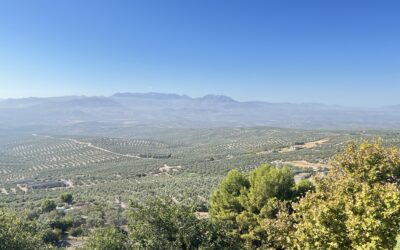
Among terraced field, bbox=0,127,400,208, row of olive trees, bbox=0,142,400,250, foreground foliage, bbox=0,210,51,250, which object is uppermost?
row of olive trees, bbox=0,142,400,250

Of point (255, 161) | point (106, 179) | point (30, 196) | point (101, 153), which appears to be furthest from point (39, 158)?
point (255, 161)

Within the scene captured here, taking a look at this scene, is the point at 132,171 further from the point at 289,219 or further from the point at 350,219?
the point at 350,219

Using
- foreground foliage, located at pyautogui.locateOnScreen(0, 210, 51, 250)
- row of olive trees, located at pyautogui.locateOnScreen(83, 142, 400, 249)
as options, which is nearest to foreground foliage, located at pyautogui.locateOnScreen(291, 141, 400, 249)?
row of olive trees, located at pyautogui.locateOnScreen(83, 142, 400, 249)

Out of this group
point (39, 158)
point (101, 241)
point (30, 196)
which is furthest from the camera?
point (39, 158)

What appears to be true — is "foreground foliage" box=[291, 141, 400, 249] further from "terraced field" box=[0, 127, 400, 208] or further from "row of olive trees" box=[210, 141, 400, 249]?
"terraced field" box=[0, 127, 400, 208]

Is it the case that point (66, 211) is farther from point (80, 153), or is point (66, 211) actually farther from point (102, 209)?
point (80, 153)

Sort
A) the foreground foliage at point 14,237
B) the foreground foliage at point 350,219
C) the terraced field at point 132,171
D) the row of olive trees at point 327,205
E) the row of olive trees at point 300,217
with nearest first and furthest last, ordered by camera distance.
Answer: the foreground foliage at point 350,219 < the row of olive trees at point 327,205 < the row of olive trees at point 300,217 < the foreground foliage at point 14,237 < the terraced field at point 132,171

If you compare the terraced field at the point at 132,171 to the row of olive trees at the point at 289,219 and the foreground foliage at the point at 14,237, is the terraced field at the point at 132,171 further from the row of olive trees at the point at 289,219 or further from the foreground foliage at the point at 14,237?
the foreground foliage at the point at 14,237

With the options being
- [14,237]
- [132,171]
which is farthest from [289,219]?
[132,171]

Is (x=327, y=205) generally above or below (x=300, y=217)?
above

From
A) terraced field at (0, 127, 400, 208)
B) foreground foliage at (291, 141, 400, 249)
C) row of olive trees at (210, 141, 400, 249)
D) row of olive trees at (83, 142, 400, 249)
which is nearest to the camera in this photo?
foreground foliage at (291, 141, 400, 249)

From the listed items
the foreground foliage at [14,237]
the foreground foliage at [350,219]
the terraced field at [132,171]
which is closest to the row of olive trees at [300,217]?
the foreground foliage at [350,219]

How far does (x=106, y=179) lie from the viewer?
251 ft

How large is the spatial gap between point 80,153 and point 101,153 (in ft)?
29.2
